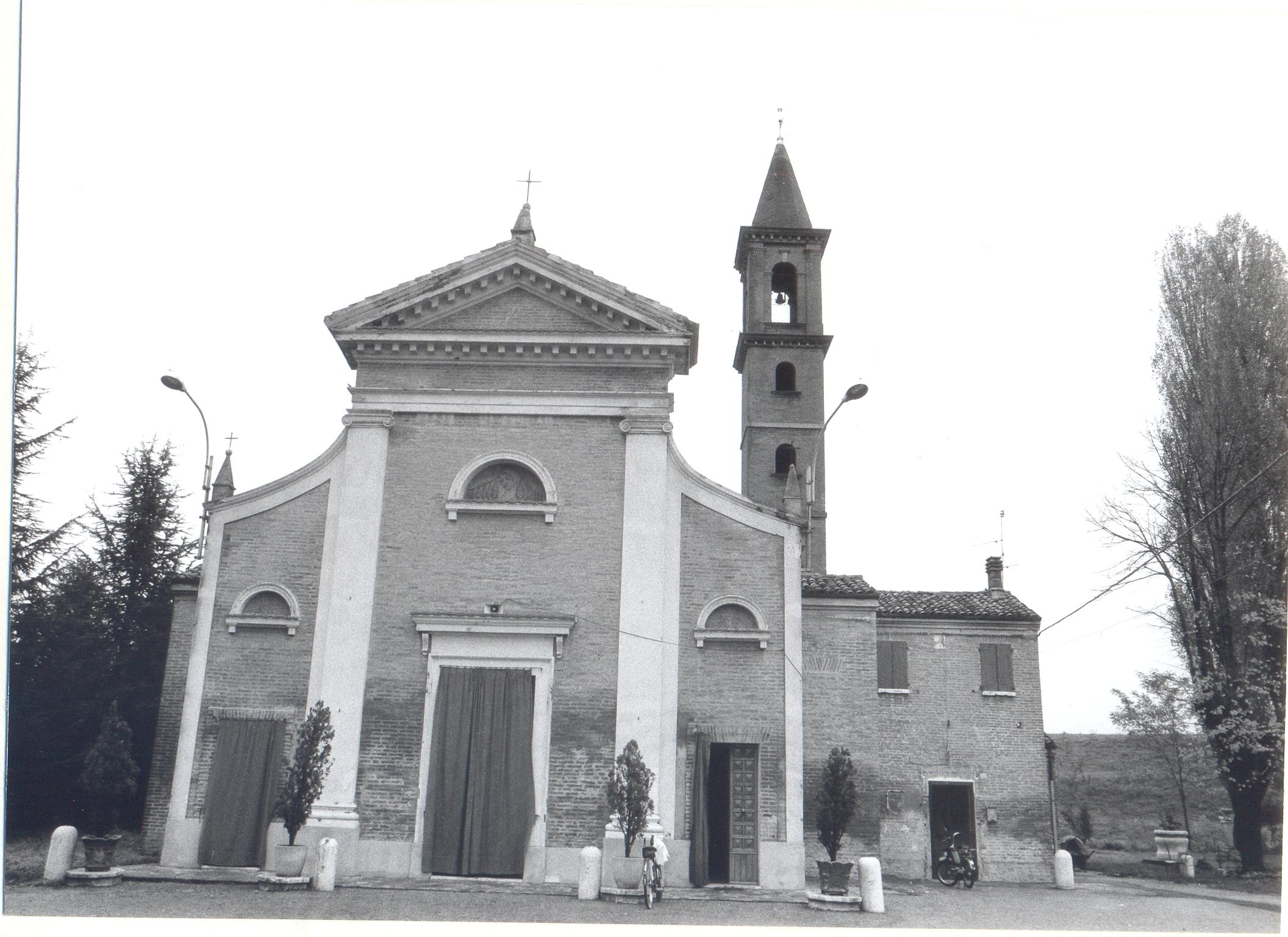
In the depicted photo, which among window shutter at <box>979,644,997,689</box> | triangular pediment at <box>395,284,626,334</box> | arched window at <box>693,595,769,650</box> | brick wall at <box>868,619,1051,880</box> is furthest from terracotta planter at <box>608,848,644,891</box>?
window shutter at <box>979,644,997,689</box>

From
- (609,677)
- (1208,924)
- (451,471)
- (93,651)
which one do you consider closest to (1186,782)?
(1208,924)

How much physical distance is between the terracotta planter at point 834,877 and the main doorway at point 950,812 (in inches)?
225

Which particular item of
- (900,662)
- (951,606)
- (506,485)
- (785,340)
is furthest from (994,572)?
(506,485)

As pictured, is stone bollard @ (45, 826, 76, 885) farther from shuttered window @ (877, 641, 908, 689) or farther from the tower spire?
the tower spire

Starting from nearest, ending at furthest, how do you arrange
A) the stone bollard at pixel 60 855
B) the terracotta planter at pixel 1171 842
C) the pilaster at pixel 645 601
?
the stone bollard at pixel 60 855
the pilaster at pixel 645 601
the terracotta planter at pixel 1171 842

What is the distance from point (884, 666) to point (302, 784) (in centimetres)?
1123

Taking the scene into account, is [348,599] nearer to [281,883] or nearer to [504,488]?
[504,488]

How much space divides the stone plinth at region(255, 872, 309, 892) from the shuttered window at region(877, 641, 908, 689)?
11.3 m

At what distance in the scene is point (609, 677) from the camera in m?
15.4

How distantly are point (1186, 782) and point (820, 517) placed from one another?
34.7ft

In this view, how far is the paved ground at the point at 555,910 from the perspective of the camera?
12430mm

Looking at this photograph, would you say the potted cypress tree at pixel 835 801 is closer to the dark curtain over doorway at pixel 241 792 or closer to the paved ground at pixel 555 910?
the paved ground at pixel 555 910

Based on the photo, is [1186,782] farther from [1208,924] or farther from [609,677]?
[609,677]

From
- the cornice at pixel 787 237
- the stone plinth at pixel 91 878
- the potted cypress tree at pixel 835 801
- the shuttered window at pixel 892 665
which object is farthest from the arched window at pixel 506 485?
the cornice at pixel 787 237
